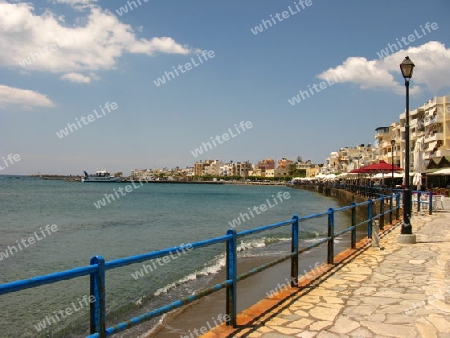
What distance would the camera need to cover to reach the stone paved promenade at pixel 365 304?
4152 millimetres

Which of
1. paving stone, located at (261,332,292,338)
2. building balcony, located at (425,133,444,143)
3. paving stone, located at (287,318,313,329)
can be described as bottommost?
paving stone, located at (287,318,313,329)

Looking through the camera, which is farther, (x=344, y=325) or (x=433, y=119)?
(x=433, y=119)

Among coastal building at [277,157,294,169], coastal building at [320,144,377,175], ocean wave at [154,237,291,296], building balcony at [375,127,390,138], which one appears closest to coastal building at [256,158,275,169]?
coastal building at [277,157,294,169]

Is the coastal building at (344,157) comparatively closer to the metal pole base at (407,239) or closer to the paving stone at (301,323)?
the metal pole base at (407,239)

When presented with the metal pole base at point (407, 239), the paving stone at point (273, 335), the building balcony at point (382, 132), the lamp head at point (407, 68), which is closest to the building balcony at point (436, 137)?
the building balcony at point (382, 132)

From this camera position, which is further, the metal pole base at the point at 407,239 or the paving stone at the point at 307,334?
the metal pole base at the point at 407,239

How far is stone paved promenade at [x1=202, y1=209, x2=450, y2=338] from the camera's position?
13.6 ft

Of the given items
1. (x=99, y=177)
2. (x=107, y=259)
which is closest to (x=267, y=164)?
(x=99, y=177)

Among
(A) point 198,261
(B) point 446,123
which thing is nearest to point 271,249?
(A) point 198,261

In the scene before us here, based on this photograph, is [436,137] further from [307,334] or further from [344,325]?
[307,334]

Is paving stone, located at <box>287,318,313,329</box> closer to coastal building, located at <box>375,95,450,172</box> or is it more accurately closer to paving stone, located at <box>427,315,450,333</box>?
paving stone, located at <box>427,315,450,333</box>

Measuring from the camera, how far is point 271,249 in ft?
48.6

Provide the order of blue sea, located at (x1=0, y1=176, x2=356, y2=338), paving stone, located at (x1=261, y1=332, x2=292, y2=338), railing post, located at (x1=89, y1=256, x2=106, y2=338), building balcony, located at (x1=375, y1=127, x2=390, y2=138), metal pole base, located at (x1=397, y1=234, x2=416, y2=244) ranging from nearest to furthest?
railing post, located at (x1=89, y1=256, x2=106, y2=338), paving stone, located at (x1=261, y1=332, x2=292, y2=338), blue sea, located at (x1=0, y1=176, x2=356, y2=338), metal pole base, located at (x1=397, y1=234, x2=416, y2=244), building balcony, located at (x1=375, y1=127, x2=390, y2=138)

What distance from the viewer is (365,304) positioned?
16.5ft
